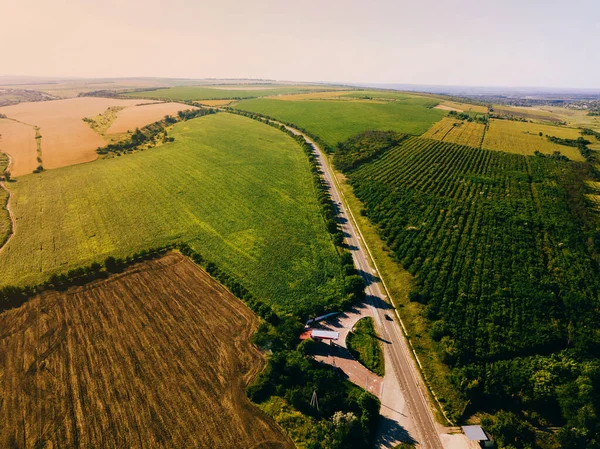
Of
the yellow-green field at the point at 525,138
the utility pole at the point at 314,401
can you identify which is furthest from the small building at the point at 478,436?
the yellow-green field at the point at 525,138

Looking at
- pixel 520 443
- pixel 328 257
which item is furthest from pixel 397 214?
pixel 520 443

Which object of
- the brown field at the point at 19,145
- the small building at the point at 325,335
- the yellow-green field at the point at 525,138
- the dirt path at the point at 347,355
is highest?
the yellow-green field at the point at 525,138

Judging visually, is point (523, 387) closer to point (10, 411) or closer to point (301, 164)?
point (10, 411)

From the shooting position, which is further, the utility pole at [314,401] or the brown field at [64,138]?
the brown field at [64,138]

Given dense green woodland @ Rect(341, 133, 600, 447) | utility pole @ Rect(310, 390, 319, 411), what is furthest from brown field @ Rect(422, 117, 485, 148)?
utility pole @ Rect(310, 390, 319, 411)

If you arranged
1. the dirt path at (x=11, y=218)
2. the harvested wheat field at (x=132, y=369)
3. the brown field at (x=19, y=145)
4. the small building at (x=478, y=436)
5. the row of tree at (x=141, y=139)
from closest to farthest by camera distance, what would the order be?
the small building at (x=478, y=436) → the harvested wheat field at (x=132, y=369) → the dirt path at (x=11, y=218) → the brown field at (x=19, y=145) → the row of tree at (x=141, y=139)

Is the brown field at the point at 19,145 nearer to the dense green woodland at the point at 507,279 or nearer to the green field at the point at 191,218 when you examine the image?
the green field at the point at 191,218
